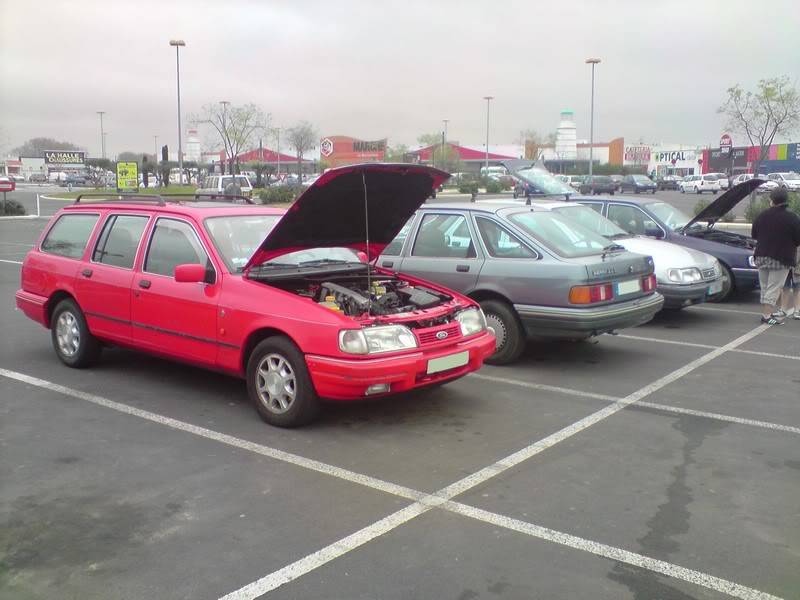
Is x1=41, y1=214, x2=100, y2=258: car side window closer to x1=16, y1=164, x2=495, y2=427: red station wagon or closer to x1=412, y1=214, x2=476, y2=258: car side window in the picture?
x1=16, y1=164, x2=495, y2=427: red station wagon

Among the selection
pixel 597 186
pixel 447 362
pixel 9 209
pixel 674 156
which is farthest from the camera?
pixel 674 156

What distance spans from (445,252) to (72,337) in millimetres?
3790

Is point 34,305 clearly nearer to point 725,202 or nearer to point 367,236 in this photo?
A: point 367,236

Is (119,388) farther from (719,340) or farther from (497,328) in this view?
(719,340)

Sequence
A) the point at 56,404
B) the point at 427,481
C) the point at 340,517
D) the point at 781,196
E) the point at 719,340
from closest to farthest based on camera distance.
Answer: the point at 340,517 < the point at 427,481 < the point at 56,404 < the point at 719,340 < the point at 781,196

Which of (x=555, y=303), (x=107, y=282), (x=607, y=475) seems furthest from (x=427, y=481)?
(x=107, y=282)

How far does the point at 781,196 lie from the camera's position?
9.88m

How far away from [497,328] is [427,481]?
3.25 meters

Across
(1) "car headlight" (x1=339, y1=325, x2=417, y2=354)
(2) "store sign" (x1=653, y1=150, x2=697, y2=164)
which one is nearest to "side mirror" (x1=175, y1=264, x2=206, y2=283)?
(1) "car headlight" (x1=339, y1=325, x2=417, y2=354)

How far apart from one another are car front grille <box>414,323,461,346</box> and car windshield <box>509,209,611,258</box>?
6.89 ft

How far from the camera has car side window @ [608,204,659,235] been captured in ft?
37.3

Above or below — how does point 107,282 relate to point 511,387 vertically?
above

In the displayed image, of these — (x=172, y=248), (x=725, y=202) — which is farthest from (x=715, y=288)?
(x=172, y=248)

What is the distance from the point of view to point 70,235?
7.46 m
